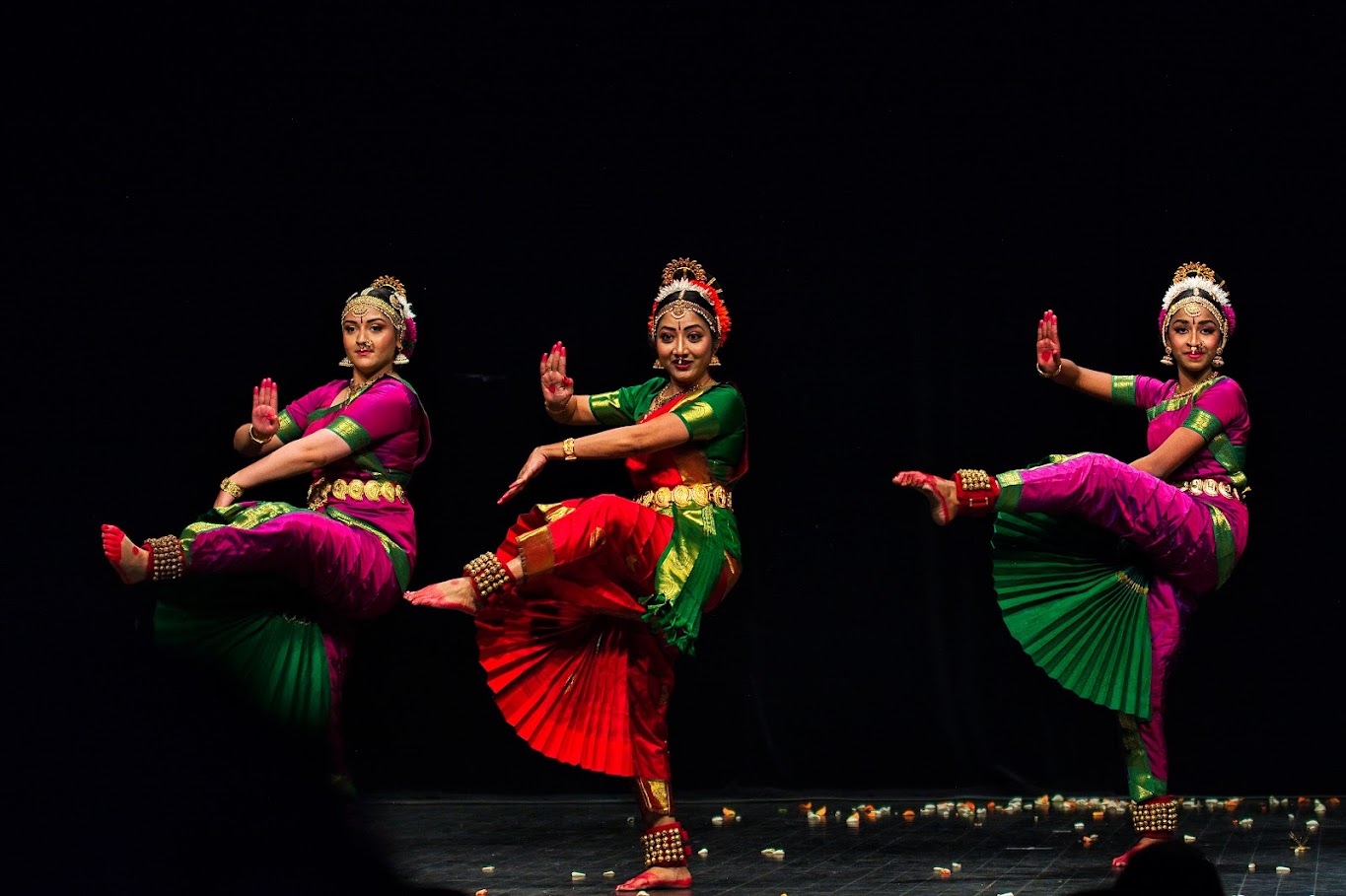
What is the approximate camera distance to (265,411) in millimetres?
4609

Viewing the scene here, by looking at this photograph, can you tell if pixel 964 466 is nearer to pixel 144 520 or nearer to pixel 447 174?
pixel 447 174

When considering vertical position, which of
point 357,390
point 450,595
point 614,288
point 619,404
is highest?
point 614,288

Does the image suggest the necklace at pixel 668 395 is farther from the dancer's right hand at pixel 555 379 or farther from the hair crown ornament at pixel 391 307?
the hair crown ornament at pixel 391 307

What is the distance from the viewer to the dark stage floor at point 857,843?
422 cm

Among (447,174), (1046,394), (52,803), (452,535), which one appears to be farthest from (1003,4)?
(52,803)

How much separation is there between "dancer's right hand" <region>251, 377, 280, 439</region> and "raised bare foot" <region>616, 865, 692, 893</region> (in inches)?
60.4

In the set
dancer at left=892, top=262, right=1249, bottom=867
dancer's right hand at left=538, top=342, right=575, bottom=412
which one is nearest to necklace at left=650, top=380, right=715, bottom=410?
dancer's right hand at left=538, top=342, right=575, bottom=412

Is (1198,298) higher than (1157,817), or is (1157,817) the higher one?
(1198,298)

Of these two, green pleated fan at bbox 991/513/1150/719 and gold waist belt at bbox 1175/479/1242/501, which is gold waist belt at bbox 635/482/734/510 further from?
gold waist belt at bbox 1175/479/1242/501

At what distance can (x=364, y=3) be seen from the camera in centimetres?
591

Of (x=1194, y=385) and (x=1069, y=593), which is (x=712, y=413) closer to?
(x=1069, y=593)

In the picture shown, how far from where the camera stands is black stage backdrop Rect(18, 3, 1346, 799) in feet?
18.9

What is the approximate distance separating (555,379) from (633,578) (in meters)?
0.61

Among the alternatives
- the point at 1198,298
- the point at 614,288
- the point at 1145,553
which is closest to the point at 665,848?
the point at 1145,553
